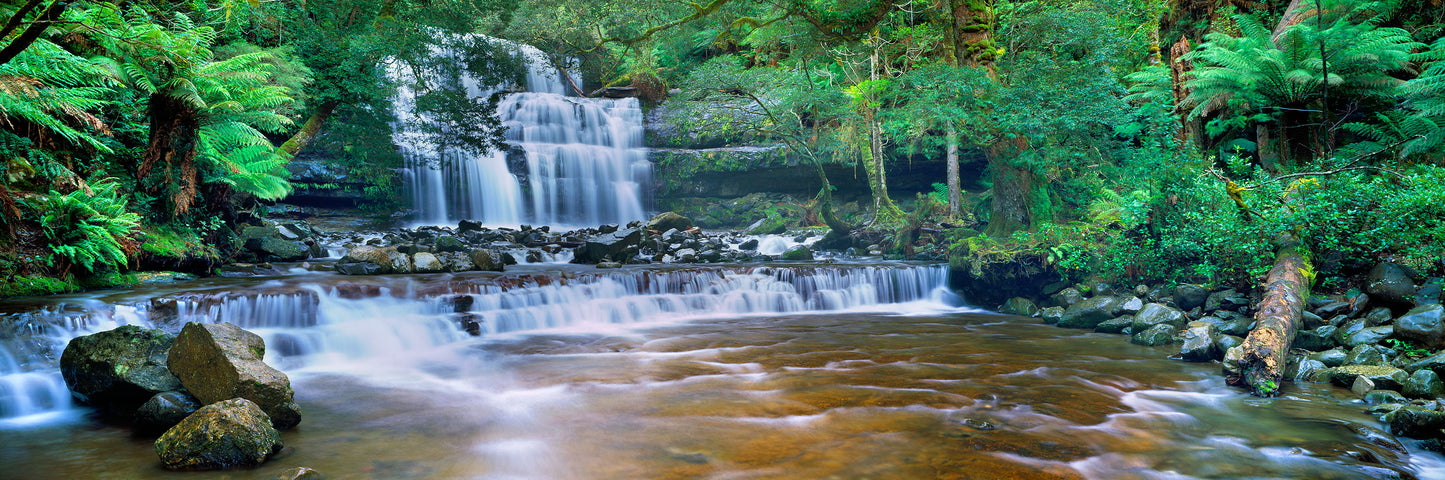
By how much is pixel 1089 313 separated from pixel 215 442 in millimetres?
8923

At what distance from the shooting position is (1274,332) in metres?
5.41

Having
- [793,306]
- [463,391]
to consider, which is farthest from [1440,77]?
[463,391]

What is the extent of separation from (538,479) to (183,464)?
186 centimetres

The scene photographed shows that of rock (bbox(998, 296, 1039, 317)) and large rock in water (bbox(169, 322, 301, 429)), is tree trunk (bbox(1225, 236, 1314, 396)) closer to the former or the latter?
rock (bbox(998, 296, 1039, 317))

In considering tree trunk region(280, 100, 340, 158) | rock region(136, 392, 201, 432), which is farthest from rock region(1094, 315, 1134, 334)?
tree trunk region(280, 100, 340, 158)

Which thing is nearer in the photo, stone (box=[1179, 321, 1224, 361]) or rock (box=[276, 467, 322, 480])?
rock (box=[276, 467, 322, 480])

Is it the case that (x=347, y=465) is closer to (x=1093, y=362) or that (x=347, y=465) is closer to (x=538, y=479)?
(x=538, y=479)

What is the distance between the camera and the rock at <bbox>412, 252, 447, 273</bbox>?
10.8m

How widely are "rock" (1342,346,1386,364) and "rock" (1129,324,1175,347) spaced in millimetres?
1780

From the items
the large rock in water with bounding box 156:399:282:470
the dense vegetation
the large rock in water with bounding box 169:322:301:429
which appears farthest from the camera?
the dense vegetation

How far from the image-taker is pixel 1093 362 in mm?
6527

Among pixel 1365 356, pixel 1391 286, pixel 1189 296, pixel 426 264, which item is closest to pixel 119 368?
pixel 426 264

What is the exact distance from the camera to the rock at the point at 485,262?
11258 mm

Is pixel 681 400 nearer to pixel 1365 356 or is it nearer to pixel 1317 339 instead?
pixel 1365 356
